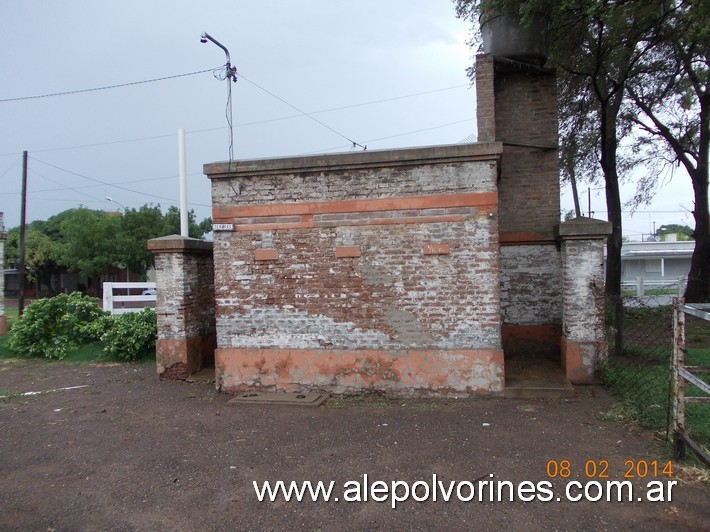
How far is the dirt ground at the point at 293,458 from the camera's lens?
12.8ft

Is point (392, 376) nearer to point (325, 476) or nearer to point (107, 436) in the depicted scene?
point (325, 476)

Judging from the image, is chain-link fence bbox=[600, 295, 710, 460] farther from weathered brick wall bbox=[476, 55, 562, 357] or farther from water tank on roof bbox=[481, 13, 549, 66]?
water tank on roof bbox=[481, 13, 549, 66]

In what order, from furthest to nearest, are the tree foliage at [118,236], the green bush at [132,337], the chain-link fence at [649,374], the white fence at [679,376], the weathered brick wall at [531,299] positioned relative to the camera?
the tree foliage at [118,236], the green bush at [132,337], the weathered brick wall at [531,299], the chain-link fence at [649,374], the white fence at [679,376]

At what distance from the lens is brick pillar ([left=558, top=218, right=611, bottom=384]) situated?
7.80 metres

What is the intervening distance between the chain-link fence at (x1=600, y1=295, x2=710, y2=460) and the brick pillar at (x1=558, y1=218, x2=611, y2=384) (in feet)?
0.93

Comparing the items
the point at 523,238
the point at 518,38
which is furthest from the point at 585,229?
the point at 518,38

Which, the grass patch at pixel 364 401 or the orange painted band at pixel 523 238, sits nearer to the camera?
the grass patch at pixel 364 401

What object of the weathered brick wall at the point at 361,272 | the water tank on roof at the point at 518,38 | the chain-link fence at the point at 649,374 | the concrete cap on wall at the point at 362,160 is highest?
the water tank on roof at the point at 518,38

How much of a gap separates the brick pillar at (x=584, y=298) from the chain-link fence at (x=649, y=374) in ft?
0.93

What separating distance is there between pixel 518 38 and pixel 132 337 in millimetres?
9764

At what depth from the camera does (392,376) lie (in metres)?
7.26

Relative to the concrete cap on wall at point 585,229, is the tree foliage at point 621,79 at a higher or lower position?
higher

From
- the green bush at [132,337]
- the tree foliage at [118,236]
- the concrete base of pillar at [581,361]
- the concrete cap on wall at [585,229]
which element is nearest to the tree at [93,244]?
the tree foliage at [118,236]

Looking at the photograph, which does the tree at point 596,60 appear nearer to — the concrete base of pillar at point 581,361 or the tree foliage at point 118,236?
the concrete base of pillar at point 581,361
